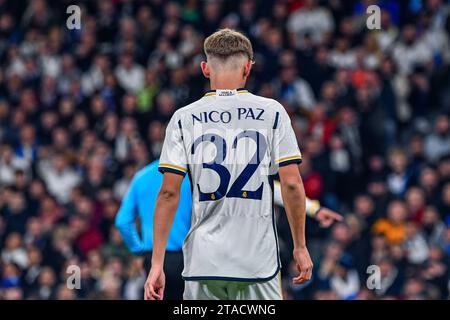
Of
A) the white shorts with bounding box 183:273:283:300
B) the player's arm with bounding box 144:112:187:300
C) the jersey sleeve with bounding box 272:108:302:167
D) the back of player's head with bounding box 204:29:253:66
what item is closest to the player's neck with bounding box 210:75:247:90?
the back of player's head with bounding box 204:29:253:66

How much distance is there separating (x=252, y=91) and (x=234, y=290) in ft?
35.7

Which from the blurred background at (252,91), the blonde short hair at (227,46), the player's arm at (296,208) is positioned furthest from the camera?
the blurred background at (252,91)

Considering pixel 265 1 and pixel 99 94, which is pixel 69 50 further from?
pixel 265 1

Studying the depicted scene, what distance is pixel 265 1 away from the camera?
61.9 ft

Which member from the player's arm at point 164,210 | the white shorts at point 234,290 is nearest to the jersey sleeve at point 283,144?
the player's arm at point 164,210

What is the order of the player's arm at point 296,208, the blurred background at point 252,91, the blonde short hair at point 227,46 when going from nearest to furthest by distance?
the player's arm at point 296,208
the blonde short hair at point 227,46
the blurred background at point 252,91

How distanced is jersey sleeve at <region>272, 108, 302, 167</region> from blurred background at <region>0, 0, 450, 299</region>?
6986 millimetres

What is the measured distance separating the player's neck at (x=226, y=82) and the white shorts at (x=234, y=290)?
1034 millimetres

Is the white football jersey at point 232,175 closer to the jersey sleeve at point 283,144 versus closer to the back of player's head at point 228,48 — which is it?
the jersey sleeve at point 283,144

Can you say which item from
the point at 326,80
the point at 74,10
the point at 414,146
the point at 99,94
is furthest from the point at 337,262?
the point at 74,10

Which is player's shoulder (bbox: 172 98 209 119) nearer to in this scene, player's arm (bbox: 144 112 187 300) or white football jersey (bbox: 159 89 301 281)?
white football jersey (bbox: 159 89 301 281)

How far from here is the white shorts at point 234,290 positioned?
5.82m

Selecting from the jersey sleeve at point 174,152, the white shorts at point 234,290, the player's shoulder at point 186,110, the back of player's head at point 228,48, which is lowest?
the white shorts at point 234,290

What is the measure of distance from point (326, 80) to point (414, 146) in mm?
1931
